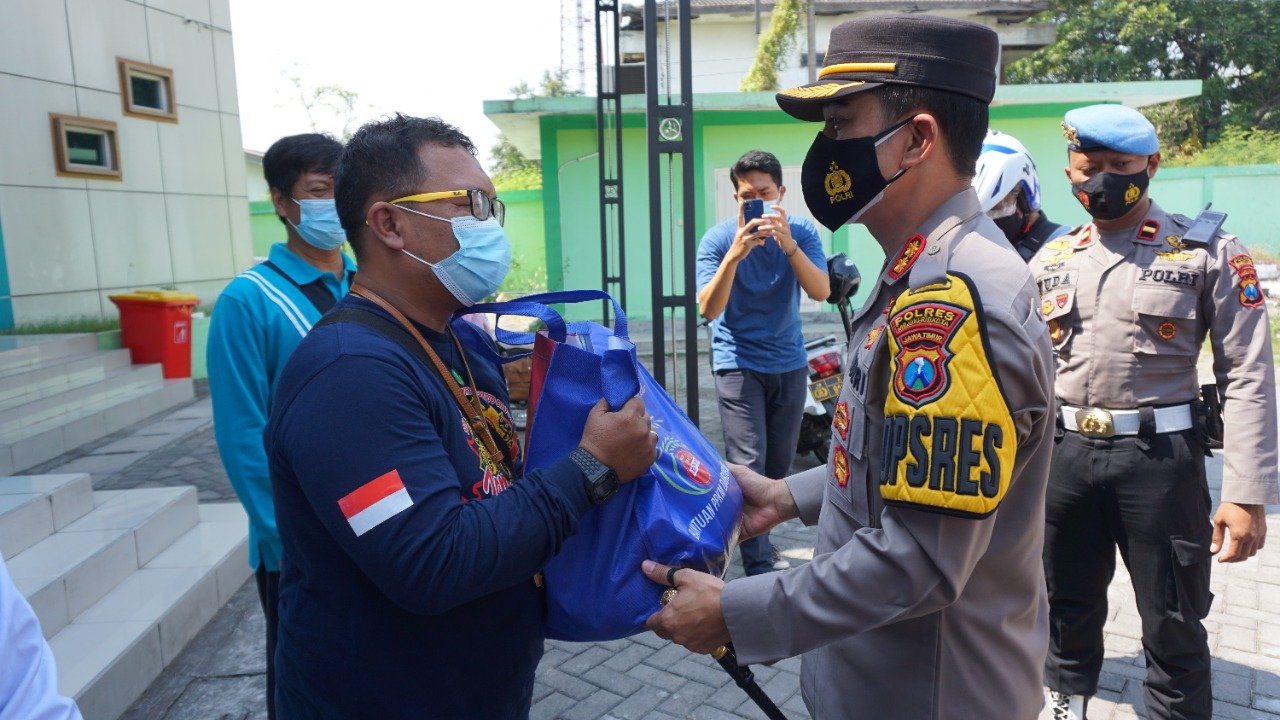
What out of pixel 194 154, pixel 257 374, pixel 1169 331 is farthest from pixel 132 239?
pixel 1169 331

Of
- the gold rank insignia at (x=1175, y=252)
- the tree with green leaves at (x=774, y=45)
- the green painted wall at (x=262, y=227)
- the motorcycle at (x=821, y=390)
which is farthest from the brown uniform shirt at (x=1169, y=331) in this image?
the tree with green leaves at (x=774, y=45)

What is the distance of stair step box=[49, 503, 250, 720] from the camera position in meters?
3.44

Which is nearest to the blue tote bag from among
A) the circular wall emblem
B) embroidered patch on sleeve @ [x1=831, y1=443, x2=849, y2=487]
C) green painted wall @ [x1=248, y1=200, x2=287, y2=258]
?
embroidered patch on sleeve @ [x1=831, y1=443, x2=849, y2=487]

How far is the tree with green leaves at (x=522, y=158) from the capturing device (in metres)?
31.5

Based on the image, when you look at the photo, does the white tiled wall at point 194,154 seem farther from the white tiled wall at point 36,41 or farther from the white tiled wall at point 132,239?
the white tiled wall at point 36,41

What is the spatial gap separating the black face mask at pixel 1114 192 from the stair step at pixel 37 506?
4782mm

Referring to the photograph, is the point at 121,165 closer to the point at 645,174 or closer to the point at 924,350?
the point at 645,174

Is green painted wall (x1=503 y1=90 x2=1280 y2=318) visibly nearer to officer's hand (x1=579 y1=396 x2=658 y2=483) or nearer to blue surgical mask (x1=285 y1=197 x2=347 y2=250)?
blue surgical mask (x1=285 y1=197 x2=347 y2=250)

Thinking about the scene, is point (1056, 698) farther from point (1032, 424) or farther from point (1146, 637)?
point (1032, 424)

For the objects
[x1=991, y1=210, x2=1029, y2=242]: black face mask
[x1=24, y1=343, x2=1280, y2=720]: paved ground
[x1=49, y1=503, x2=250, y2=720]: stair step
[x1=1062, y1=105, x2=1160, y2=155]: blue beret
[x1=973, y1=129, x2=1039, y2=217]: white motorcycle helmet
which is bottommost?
[x1=24, y1=343, x2=1280, y2=720]: paved ground

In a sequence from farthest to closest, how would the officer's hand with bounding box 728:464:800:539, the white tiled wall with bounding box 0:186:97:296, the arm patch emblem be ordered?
the white tiled wall with bounding box 0:186:97:296
the officer's hand with bounding box 728:464:800:539
the arm patch emblem

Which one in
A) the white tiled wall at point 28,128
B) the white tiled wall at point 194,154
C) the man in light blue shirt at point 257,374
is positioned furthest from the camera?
the white tiled wall at point 194,154

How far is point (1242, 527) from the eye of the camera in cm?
276

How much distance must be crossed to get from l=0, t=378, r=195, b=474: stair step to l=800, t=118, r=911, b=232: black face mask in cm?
729
